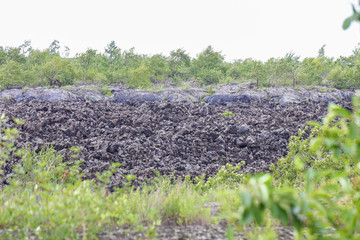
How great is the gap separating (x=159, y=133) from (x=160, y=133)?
0.11ft

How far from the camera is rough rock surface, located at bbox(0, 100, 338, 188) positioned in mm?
7380

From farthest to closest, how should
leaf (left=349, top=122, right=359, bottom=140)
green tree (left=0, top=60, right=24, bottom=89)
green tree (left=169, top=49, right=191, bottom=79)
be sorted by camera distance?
green tree (left=169, top=49, right=191, bottom=79)
green tree (left=0, top=60, right=24, bottom=89)
leaf (left=349, top=122, right=359, bottom=140)

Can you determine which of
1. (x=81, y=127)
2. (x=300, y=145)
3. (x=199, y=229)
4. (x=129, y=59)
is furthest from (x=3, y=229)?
(x=129, y=59)

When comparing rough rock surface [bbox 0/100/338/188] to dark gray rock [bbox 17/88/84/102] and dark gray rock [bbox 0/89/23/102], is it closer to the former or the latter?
dark gray rock [bbox 17/88/84/102]

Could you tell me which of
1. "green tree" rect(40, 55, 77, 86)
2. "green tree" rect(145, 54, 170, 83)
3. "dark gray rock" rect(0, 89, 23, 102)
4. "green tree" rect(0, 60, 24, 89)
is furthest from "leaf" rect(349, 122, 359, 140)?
"green tree" rect(145, 54, 170, 83)

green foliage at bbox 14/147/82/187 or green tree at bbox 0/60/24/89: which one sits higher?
green tree at bbox 0/60/24/89

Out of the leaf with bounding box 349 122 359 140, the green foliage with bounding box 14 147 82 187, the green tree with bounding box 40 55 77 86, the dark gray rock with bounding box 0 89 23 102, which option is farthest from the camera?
the green tree with bounding box 40 55 77 86

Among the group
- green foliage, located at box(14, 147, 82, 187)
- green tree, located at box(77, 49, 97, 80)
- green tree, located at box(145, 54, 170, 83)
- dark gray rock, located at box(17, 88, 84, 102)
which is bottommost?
green foliage, located at box(14, 147, 82, 187)

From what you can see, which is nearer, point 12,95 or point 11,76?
point 12,95

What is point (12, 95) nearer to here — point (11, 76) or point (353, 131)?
point (11, 76)

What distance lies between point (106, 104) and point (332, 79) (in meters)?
15.1

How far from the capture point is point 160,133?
9172 millimetres

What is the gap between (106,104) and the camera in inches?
488

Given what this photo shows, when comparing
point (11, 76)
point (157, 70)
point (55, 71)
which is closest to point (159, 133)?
point (55, 71)
